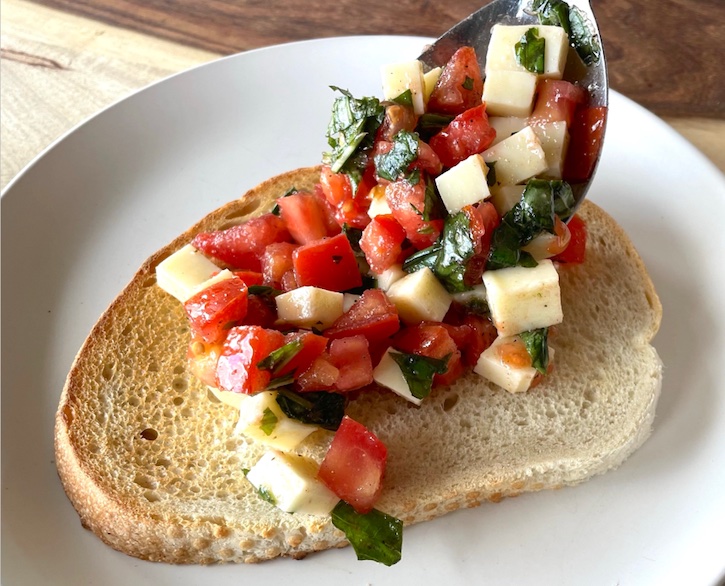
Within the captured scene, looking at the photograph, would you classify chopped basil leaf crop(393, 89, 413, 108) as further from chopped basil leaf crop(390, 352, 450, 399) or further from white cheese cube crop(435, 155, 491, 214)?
chopped basil leaf crop(390, 352, 450, 399)

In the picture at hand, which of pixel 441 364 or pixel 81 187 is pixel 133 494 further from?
pixel 81 187

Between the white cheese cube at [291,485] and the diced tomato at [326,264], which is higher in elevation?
the diced tomato at [326,264]

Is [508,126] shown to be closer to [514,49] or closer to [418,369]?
[514,49]

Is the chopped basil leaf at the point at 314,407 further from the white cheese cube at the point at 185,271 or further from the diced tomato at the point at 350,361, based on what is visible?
the white cheese cube at the point at 185,271

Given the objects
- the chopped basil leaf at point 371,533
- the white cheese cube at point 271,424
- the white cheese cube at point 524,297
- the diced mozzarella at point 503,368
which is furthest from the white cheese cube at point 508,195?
the chopped basil leaf at point 371,533

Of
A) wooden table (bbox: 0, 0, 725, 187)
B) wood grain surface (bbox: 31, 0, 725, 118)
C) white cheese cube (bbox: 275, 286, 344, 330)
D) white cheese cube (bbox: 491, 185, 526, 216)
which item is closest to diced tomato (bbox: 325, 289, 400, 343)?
white cheese cube (bbox: 275, 286, 344, 330)

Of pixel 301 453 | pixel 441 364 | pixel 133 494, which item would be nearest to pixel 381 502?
pixel 301 453
